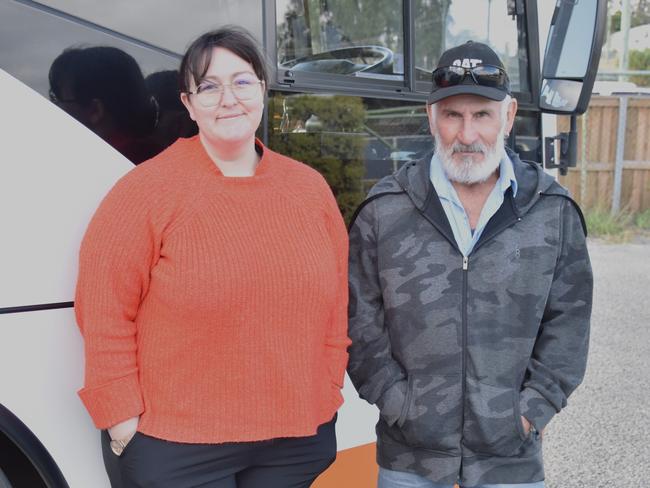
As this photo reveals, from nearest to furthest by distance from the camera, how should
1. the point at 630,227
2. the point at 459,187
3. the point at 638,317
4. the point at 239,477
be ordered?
the point at 239,477 < the point at 459,187 < the point at 638,317 < the point at 630,227

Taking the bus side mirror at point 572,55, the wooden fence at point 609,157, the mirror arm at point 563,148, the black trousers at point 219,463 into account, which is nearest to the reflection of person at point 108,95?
the black trousers at point 219,463

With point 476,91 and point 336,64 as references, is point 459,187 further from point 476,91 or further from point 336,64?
point 336,64

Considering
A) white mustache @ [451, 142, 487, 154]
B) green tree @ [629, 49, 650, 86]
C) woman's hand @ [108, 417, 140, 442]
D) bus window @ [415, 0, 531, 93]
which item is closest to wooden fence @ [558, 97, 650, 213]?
green tree @ [629, 49, 650, 86]

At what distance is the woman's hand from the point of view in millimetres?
Answer: 1611

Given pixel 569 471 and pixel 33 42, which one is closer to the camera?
pixel 33 42

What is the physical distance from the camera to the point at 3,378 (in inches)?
65.6

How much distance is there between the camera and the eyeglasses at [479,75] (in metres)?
1.86

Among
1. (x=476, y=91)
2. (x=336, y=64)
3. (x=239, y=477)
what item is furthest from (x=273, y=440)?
(x=336, y=64)

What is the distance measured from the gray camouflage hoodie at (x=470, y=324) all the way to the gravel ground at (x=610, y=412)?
6.36ft

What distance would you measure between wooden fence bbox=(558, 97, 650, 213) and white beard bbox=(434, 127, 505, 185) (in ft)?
28.1

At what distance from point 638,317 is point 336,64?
499 centimetres

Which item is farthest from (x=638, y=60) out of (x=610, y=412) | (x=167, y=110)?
(x=167, y=110)

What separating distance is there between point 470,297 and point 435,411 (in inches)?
12.3

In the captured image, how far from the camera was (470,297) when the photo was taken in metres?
1.83
